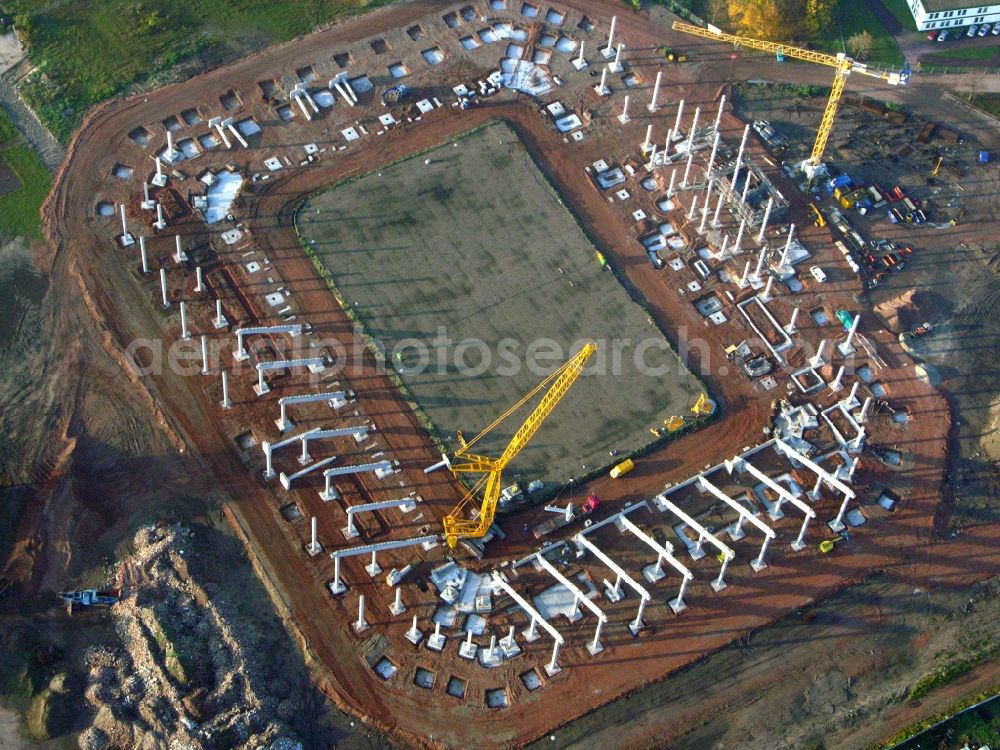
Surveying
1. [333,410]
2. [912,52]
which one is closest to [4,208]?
[333,410]

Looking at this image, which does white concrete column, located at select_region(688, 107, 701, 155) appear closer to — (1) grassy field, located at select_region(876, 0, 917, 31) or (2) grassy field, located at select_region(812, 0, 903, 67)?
(2) grassy field, located at select_region(812, 0, 903, 67)

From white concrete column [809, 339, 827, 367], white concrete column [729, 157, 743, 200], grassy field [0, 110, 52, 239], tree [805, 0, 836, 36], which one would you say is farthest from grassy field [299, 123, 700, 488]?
tree [805, 0, 836, 36]

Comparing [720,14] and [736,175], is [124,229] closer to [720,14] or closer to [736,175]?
[736,175]

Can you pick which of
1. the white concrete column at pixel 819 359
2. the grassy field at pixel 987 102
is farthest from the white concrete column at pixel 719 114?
the grassy field at pixel 987 102

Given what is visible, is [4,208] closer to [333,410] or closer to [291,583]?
[333,410]

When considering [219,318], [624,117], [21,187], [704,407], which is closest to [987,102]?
[624,117]

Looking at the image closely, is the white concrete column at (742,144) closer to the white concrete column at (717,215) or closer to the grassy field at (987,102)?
the white concrete column at (717,215)
